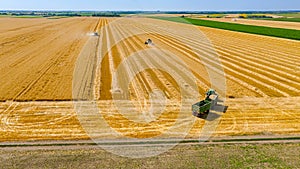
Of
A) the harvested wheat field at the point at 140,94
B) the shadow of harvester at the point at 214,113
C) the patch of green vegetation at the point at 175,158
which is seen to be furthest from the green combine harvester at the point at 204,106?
the patch of green vegetation at the point at 175,158

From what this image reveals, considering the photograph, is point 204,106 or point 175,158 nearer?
point 175,158

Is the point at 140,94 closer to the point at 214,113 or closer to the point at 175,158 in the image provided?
the point at 214,113

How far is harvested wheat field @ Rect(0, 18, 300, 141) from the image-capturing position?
1336cm

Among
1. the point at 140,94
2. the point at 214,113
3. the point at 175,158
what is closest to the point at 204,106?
the point at 214,113

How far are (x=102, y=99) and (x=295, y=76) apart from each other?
15.9 metres

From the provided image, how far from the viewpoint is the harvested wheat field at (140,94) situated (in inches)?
526

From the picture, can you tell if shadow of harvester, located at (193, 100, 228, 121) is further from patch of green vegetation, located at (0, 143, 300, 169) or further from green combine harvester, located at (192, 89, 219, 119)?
patch of green vegetation, located at (0, 143, 300, 169)

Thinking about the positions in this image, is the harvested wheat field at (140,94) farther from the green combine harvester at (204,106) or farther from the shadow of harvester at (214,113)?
the green combine harvester at (204,106)

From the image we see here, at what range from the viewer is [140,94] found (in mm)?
17984

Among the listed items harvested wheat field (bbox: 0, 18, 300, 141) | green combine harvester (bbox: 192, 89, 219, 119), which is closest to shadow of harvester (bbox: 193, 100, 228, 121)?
green combine harvester (bbox: 192, 89, 219, 119)

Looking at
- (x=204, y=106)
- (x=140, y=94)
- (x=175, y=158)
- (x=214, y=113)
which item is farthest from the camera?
(x=140, y=94)

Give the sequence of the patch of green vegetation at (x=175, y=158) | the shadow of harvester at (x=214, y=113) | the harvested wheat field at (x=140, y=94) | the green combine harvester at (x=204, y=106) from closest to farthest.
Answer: the patch of green vegetation at (x=175, y=158), the harvested wheat field at (x=140, y=94), the green combine harvester at (x=204, y=106), the shadow of harvester at (x=214, y=113)

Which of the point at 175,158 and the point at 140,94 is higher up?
the point at 140,94

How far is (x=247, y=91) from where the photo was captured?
18922mm
